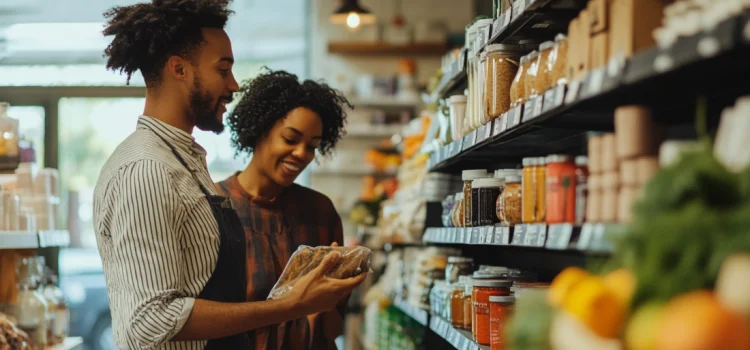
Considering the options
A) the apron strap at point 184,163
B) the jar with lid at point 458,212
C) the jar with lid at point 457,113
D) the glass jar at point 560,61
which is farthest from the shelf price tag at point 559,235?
the jar with lid at point 457,113

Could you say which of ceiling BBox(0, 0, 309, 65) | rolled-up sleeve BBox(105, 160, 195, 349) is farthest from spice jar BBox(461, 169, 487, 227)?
ceiling BBox(0, 0, 309, 65)

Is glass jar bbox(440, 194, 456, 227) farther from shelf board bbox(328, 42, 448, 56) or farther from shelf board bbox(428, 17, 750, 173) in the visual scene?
shelf board bbox(328, 42, 448, 56)

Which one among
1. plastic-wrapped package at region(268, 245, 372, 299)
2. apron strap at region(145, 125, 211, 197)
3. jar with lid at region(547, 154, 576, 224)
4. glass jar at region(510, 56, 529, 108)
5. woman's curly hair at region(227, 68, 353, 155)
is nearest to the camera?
jar with lid at region(547, 154, 576, 224)

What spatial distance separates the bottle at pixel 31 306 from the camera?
4086 millimetres

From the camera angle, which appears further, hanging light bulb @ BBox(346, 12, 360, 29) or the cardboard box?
hanging light bulb @ BBox(346, 12, 360, 29)

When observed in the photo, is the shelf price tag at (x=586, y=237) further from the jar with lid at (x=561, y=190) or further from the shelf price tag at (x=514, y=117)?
the shelf price tag at (x=514, y=117)

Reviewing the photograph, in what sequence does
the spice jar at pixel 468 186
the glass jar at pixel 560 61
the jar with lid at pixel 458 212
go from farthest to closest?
the jar with lid at pixel 458 212, the spice jar at pixel 468 186, the glass jar at pixel 560 61

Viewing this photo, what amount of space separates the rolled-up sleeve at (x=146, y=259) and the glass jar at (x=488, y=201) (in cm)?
101

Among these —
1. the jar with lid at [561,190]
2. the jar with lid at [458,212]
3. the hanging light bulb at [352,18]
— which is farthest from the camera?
the hanging light bulb at [352,18]

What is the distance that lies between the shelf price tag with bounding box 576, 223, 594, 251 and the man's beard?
1269 millimetres

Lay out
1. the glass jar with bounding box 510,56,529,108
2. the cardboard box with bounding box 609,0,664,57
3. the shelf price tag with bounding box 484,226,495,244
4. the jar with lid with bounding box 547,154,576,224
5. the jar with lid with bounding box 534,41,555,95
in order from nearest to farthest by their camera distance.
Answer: the cardboard box with bounding box 609,0,664,57 < the jar with lid with bounding box 547,154,576,224 < the jar with lid with bounding box 534,41,555,95 < the glass jar with bounding box 510,56,529,108 < the shelf price tag with bounding box 484,226,495,244

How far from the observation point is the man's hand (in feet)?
8.44

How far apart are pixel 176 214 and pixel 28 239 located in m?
1.83

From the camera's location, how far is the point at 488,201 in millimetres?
2900
